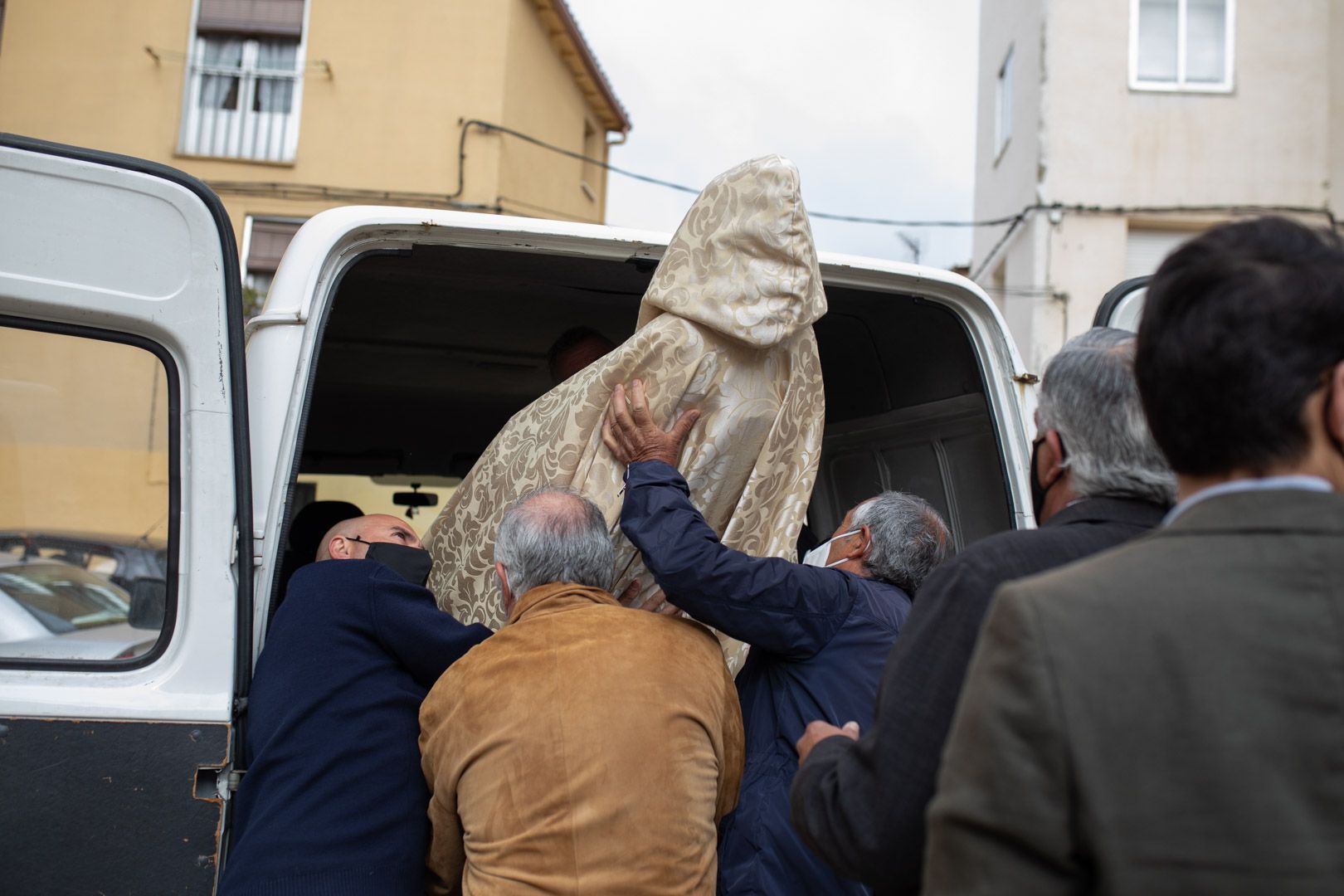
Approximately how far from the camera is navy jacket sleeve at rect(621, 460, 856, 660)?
2166 mm

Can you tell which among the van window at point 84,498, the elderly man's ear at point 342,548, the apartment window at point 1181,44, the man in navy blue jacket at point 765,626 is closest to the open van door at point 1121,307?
the man in navy blue jacket at point 765,626

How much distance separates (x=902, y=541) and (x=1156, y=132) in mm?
12437

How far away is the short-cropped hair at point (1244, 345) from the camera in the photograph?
103 centimetres

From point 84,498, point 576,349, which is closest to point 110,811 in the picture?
point 84,498

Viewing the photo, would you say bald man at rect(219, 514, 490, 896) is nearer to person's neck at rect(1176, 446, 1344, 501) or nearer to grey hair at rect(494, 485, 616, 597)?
grey hair at rect(494, 485, 616, 597)

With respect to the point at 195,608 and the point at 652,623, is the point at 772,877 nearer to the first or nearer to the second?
the point at 652,623

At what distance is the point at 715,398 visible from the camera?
2.51 meters

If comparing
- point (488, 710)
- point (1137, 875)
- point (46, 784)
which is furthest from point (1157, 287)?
point (46, 784)

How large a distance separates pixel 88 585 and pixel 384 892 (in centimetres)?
82

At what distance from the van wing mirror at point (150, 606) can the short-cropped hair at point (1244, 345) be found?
1741 mm

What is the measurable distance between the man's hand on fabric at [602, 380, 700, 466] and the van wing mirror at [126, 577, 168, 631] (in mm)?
947

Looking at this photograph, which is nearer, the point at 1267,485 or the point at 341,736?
the point at 1267,485

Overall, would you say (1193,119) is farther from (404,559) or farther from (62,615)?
(62,615)

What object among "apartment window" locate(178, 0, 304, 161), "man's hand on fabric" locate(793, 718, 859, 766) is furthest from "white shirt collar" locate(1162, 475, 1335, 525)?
"apartment window" locate(178, 0, 304, 161)
